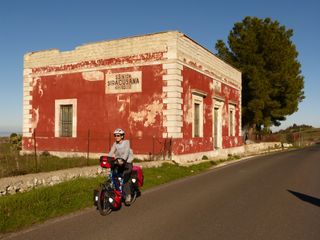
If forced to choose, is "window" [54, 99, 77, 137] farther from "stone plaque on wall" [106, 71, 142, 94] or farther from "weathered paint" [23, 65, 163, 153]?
"stone plaque on wall" [106, 71, 142, 94]

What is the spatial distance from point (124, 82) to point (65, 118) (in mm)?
4508

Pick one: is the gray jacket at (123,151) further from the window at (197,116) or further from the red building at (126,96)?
the window at (197,116)

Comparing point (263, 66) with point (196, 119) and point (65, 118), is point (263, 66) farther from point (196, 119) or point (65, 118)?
point (65, 118)

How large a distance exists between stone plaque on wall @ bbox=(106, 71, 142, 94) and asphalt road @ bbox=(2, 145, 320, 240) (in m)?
9.04

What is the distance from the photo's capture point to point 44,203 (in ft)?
26.7

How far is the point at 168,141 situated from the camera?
60.6 feet

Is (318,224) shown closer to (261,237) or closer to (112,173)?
(261,237)

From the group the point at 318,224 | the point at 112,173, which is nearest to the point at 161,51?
the point at 112,173

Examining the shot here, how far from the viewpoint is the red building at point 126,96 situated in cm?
1883

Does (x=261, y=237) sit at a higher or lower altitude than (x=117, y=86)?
lower

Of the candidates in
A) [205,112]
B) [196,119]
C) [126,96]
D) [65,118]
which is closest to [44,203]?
[126,96]

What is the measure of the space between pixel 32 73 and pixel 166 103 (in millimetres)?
9339

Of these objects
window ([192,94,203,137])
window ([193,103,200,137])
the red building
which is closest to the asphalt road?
the red building

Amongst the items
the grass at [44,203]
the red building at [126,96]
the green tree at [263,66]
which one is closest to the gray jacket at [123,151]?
the grass at [44,203]
